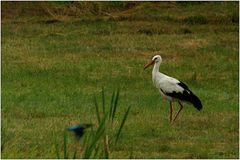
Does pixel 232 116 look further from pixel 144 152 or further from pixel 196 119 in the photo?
pixel 144 152

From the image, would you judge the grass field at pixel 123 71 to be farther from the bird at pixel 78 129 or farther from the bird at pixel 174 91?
the bird at pixel 78 129

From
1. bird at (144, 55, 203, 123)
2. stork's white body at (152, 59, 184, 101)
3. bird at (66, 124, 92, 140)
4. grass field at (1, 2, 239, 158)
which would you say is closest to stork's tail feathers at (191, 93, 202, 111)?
bird at (144, 55, 203, 123)

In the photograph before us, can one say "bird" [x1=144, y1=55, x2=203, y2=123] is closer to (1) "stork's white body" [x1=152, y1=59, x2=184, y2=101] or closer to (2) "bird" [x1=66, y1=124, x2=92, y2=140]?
(1) "stork's white body" [x1=152, y1=59, x2=184, y2=101]

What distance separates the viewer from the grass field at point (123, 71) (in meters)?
10.7

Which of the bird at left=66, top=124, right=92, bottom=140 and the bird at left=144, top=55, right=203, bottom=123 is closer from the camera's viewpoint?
the bird at left=66, top=124, right=92, bottom=140

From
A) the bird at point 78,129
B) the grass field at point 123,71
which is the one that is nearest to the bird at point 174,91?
the grass field at point 123,71

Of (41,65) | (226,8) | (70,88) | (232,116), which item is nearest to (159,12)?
(226,8)

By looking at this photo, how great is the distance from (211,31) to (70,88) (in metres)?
5.79

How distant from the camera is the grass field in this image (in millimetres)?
10734

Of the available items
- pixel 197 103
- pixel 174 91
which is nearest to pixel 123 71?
pixel 174 91

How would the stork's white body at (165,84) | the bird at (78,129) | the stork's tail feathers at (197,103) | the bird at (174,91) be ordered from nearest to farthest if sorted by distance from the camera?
the bird at (78,129) → the stork's tail feathers at (197,103) → the bird at (174,91) → the stork's white body at (165,84)

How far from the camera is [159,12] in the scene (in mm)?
20750

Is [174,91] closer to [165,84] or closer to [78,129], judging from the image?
[165,84]

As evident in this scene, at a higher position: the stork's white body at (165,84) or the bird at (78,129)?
the stork's white body at (165,84)
